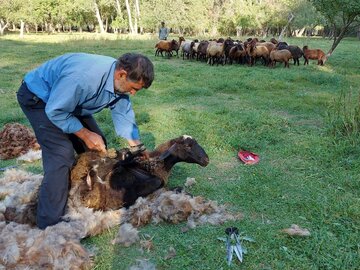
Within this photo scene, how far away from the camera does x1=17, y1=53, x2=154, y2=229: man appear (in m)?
3.16

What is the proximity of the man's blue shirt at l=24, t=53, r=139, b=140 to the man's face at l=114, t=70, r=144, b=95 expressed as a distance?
51mm

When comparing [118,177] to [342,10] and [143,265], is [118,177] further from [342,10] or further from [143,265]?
[342,10]

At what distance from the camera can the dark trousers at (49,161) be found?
3.50 metres

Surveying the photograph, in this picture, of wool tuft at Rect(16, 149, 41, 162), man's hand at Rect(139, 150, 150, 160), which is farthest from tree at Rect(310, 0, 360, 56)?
wool tuft at Rect(16, 149, 41, 162)

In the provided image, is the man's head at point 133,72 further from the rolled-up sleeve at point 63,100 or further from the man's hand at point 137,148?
the man's hand at point 137,148

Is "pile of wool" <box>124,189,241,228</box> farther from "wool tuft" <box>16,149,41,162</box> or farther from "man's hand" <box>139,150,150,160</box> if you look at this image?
"wool tuft" <box>16,149,41,162</box>

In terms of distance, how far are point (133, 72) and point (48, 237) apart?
1575 mm

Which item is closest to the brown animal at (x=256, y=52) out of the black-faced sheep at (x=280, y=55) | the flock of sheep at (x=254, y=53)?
the flock of sheep at (x=254, y=53)

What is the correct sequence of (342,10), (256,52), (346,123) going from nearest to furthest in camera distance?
(346,123), (342,10), (256,52)

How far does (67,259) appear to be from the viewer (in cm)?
304

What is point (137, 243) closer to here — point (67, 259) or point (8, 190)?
point (67, 259)

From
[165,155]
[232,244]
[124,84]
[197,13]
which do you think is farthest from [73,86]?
[197,13]

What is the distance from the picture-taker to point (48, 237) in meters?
3.20

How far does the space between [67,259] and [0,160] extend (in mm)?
3142
